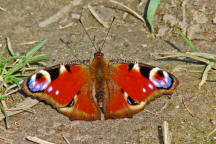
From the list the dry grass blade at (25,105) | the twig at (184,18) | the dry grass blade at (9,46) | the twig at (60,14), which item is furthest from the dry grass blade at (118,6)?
the dry grass blade at (25,105)

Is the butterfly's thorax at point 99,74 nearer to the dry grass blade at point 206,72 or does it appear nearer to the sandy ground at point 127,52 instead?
the sandy ground at point 127,52

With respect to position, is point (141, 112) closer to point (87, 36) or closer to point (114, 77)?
point (114, 77)

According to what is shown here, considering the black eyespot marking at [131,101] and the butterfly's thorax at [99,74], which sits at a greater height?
the butterfly's thorax at [99,74]

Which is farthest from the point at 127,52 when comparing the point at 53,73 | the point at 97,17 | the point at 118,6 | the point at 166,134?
the point at 166,134

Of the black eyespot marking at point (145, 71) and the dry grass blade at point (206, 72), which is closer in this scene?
the black eyespot marking at point (145, 71)

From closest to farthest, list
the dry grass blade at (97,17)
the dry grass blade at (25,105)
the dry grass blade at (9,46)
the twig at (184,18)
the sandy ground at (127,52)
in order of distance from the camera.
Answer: the sandy ground at (127,52)
the dry grass blade at (25,105)
the dry grass blade at (9,46)
the twig at (184,18)
the dry grass blade at (97,17)

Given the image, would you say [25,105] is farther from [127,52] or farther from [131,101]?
[127,52]

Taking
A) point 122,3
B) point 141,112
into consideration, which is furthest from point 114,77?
point 122,3
